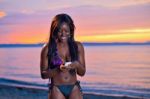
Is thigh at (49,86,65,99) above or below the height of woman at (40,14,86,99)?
below

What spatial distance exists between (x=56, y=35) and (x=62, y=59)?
10.5 inches

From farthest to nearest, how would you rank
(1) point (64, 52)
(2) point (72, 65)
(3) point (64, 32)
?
(1) point (64, 52)
(3) point (64, 32)
(2) point (72, 65)

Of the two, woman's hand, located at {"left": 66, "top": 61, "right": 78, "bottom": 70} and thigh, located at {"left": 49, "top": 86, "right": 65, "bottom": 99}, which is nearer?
woman's hand, located at {"left": 66, "top": 61, "right": 78, "bottom": 70}

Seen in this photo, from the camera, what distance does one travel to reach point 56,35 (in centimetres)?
431

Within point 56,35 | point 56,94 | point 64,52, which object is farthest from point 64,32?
point 56,94

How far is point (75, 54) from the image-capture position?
4.34 metres

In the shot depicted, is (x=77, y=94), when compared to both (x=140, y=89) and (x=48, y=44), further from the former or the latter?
(x=140, y=89)

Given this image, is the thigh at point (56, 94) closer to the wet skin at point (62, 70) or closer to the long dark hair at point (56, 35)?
the wet skin at point (62, 70)

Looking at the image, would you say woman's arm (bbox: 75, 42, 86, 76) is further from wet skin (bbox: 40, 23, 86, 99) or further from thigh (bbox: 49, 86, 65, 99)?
thigh (bbox: 49, 86, 65, 99)

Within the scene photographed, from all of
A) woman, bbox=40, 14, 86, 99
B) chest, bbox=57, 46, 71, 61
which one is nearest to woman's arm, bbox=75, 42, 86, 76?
woman, bbox=40, 14, 86, 99

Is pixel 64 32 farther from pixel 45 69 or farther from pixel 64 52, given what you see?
pixel 45 69

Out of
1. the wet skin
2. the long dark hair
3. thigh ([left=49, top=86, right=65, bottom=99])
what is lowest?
thigh ([left=49, top=86, right=65, bottom=99])

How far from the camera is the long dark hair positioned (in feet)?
14.0

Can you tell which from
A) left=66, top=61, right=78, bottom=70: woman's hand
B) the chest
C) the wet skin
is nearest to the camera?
left=66, top=61, right=78, bottom=70: woman's hand
